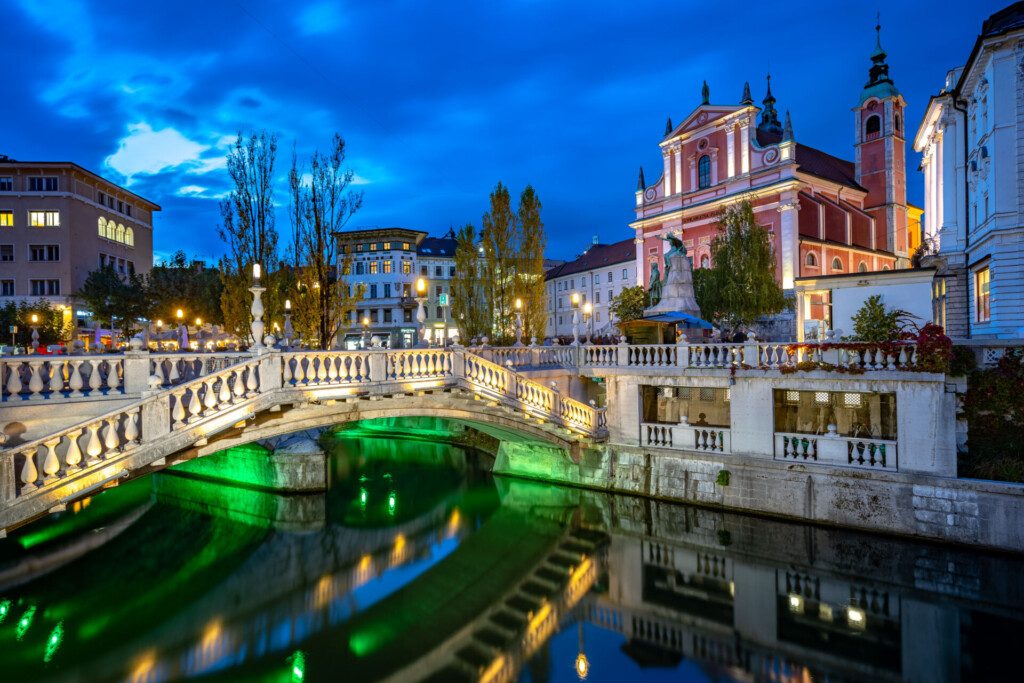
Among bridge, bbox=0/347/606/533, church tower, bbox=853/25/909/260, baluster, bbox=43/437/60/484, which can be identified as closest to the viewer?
baluster, bbox=43/437/60/484

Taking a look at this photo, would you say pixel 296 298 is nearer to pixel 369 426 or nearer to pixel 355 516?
pixel 355 516

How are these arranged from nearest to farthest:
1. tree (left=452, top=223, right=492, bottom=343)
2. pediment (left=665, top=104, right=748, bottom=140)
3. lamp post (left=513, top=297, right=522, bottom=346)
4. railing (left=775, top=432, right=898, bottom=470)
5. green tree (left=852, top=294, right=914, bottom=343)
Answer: railing (left=775, top=432, right=898, bottom=470) < green tree (left=852, top=294, right=914, bottom=343) < lamp post (left=513, top=297, right=522, bottom=346) < tree (left=452, top=223, right=492, bottom=343) < pediment (left=665, top=104, right=748, bottom=140)

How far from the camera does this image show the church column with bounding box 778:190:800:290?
4116 cm

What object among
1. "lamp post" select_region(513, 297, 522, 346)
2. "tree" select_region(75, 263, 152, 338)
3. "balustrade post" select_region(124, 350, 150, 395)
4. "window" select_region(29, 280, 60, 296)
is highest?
"window" select_region(29, 280, 60, 296)

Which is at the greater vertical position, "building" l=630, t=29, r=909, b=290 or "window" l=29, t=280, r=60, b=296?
"building" l=630, t=29, r=909, b=290

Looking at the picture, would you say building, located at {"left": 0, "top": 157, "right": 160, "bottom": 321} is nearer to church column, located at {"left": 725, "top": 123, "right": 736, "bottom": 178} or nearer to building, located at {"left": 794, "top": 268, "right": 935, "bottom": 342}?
church column, located at {"left": 725, "top": 123, "right": 736, "bottom": 178}

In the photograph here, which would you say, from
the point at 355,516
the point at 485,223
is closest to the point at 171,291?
the point at 485,223

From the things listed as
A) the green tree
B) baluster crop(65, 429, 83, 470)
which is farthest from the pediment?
→ baluster crop(65, 429, 83, 470)

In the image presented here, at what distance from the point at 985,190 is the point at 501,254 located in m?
20.8

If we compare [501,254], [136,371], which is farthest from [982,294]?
[136,371]

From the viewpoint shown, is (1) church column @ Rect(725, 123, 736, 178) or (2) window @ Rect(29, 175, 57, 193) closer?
(1) church column @ Rect(725, 123, 736, 178)

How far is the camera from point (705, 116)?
154 feet

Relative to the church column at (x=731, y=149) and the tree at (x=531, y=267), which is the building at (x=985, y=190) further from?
the tree at (x=531, y=267)

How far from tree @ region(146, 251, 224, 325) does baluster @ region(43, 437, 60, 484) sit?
3087 centimetres
